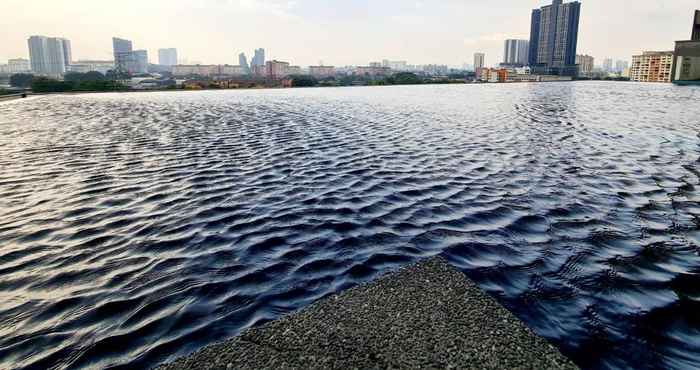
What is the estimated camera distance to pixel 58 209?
9.36 m

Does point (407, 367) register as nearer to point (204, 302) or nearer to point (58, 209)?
point (204, 302)

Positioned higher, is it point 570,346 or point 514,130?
point 514,130

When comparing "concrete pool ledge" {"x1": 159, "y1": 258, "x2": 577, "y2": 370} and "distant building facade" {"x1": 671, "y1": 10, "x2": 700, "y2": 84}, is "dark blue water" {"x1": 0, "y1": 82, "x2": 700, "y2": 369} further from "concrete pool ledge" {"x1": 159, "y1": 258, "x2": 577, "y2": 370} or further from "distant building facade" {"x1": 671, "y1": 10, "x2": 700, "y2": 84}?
"distant building facade" {"x1": 671, "y1": 10, "x2": 700, "y2": 84}

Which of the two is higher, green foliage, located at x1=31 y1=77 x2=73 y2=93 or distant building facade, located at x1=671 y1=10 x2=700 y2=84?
distant building facade, located at x1=671 y1=10 x2=700 y2=84

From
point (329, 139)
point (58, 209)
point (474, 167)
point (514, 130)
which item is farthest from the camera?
point (514, 130)

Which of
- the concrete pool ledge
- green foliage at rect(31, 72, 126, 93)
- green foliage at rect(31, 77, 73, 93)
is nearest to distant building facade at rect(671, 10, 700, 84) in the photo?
the concrete pool ledge

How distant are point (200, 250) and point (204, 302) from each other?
187cm

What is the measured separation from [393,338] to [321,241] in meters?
3.67

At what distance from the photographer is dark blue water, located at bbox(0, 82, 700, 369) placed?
15.3 feet

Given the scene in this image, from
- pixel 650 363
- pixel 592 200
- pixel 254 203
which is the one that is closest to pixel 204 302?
pixel 254 203

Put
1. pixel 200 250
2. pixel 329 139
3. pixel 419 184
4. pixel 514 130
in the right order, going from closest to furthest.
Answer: pixel 200 250 → pixel 419 184 → pixel 329 139 → pixel 514 130

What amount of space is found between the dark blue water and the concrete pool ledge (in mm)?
789

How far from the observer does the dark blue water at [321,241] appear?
4676 millimetres

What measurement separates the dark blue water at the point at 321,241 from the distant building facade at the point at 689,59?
169 meters
